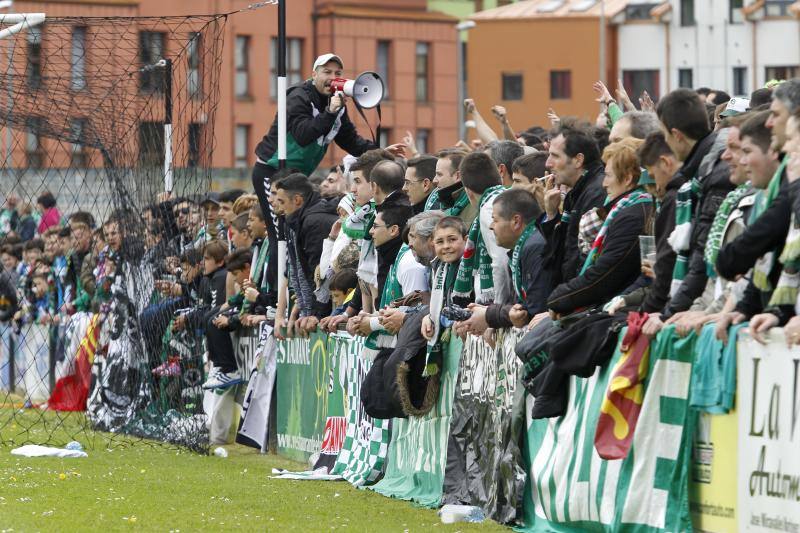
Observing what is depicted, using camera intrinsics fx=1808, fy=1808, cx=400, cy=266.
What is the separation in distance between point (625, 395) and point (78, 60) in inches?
432

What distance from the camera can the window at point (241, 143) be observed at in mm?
77938

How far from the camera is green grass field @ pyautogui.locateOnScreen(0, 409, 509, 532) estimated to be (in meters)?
11.2

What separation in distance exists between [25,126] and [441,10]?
72.6 metres

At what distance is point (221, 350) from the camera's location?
58.9 ft

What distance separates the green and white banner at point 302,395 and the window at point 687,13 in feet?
233

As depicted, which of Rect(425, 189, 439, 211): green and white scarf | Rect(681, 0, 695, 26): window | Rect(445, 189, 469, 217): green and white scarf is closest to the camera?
Rect(445, 189, 469, 217): green and white scarf

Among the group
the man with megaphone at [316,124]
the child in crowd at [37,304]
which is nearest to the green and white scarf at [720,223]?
the man with megaphone at [316,124]

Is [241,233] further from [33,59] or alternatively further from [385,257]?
[385,257]

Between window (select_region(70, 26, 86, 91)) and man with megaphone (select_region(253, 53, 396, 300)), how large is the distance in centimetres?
278

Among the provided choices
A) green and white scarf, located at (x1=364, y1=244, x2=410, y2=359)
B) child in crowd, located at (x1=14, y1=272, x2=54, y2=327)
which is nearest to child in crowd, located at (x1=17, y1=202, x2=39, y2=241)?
child in crowd, located at (x1=14, y1=272, x2=54, y2=327)

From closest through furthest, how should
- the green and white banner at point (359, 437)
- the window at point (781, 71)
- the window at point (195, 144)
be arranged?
1. the green and white banner at point (359, 437)
2. the window at point (195, 144)
3. the window at point (781, 71)

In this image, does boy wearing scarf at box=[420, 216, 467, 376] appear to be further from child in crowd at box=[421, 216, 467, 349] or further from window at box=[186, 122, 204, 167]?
window at box=[186, 122, 204, 167]

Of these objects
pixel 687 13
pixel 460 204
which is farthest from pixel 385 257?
pixel 687 13

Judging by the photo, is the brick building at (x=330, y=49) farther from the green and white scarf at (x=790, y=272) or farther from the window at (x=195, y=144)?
the green and white scarf at (x=790, y=272)
